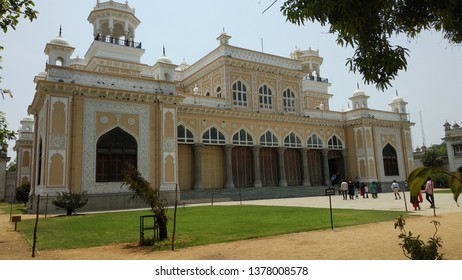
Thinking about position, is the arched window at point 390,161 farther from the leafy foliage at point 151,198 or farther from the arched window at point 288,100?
the leafy foliage at point 151,198

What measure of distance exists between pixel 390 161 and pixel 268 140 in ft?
45.3

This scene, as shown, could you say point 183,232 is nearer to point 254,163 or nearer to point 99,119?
point 99,119

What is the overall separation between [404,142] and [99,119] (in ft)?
98.9

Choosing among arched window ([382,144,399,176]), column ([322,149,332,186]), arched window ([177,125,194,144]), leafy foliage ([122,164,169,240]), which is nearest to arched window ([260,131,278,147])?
column ([322,149,332,186])

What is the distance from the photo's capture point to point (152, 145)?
2216 cm

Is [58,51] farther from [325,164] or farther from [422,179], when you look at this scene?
[325,164]

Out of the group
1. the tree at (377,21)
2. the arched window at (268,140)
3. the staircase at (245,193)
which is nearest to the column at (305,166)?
the staircase at (245,193)

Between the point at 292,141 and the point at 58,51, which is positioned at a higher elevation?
the point at 58,51

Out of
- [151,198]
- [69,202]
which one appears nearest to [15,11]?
[151,198]

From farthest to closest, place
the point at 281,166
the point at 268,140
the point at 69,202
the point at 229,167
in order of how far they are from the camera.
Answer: the point at 281,166 → the point at 268,140 → the point at 229,167 → the point at 69,202

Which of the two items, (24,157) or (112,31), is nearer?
(112,31)

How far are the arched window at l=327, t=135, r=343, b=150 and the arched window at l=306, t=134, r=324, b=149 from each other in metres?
1.16

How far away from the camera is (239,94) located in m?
30.2

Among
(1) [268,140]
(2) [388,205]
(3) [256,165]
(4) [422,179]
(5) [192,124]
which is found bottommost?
(2) [388,205]
